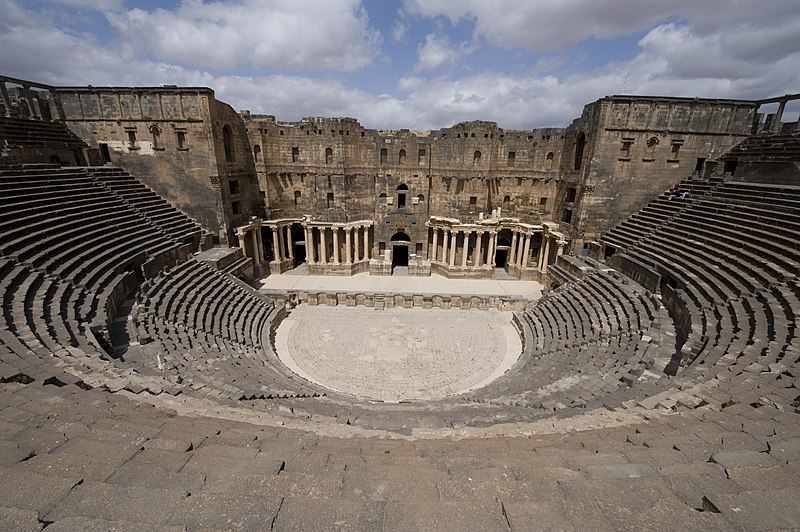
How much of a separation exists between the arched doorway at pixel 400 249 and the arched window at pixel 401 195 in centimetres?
243

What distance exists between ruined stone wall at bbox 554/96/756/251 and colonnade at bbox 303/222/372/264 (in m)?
15.8

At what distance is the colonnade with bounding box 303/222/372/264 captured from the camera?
89.2 feet

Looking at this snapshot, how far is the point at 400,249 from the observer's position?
29891 millimetres

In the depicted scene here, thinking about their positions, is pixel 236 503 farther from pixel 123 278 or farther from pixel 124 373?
pixel 123 278

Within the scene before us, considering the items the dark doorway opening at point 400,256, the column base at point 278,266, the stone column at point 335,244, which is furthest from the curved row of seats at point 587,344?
the column base at point 278,266

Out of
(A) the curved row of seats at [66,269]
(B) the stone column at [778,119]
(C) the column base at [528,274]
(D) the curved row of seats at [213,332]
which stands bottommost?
(C) the column base at [528,274]

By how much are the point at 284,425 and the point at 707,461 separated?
21.8 ft

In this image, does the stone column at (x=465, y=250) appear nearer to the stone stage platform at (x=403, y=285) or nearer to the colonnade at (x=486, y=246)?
the colonnade at (x=486, y=246)

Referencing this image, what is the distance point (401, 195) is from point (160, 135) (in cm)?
1701

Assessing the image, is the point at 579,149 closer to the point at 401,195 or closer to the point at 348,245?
the point at 401,195

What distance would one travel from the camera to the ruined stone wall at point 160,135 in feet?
69.5

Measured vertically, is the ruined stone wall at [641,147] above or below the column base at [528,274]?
above

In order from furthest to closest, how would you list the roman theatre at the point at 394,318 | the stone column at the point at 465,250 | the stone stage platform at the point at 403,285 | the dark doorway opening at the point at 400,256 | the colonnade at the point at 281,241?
the dark doorway opening at the point at 400,256, the colonnade at the point at 281,241, the stone column at the point at 465,250, the stone stage platform at the point at 403,285, the roman theatre at the point at 394,318

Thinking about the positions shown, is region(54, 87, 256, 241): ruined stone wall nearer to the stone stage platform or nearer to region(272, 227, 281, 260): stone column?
region(272, 227, 281, 260): stone column
